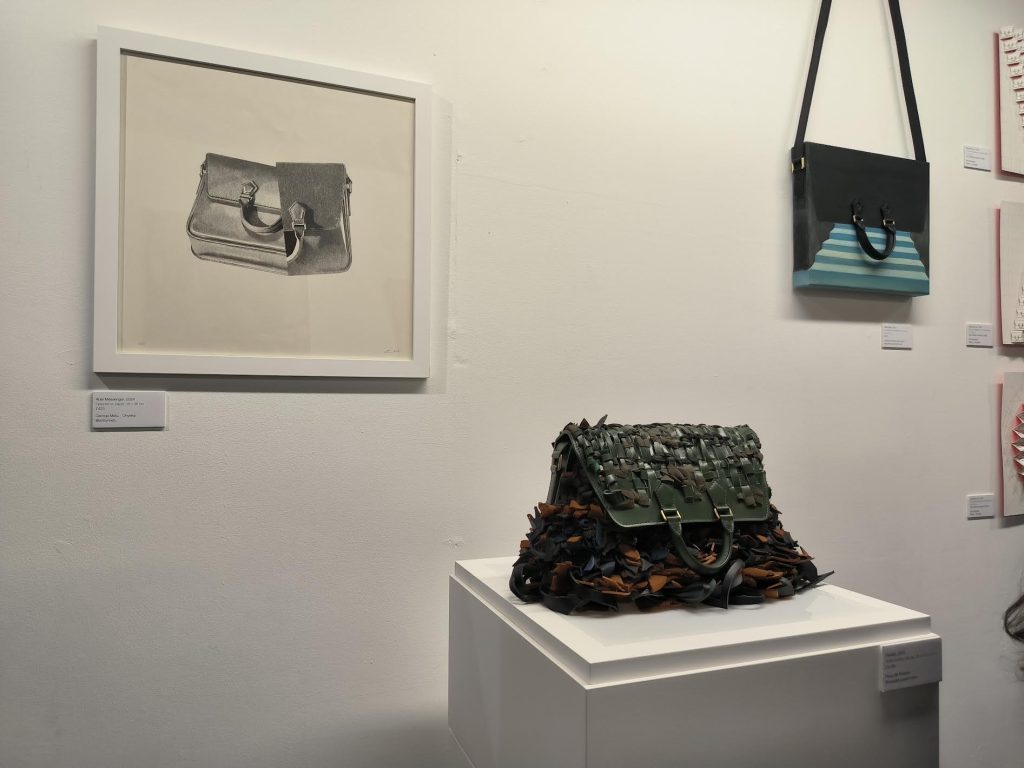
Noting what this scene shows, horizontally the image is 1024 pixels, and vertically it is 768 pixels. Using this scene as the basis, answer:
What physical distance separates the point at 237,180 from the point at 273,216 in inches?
3.1

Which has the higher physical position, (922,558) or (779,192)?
(779,192)

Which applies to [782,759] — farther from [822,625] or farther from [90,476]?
[90,476]

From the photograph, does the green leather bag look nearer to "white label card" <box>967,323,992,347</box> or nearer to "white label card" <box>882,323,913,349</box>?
"white label card" <box>882,323,913,349</box>

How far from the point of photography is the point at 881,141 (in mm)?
1648

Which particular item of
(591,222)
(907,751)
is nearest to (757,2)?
(591,222)

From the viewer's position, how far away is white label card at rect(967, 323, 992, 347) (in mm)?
1743

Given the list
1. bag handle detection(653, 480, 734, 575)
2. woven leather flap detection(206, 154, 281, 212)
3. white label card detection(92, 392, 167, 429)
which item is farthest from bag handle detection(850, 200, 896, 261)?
white label card detection(92, 392, 167, 429)

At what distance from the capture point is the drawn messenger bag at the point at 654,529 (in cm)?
92

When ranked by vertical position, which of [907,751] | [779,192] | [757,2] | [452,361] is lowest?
[907,751]

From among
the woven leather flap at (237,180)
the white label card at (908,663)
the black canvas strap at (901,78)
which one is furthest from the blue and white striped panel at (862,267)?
the woven leather flap at (237,180)

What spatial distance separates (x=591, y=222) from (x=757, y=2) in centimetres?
66

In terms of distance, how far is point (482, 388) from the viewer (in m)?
1.30

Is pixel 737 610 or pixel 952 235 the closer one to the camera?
pixel 737 610

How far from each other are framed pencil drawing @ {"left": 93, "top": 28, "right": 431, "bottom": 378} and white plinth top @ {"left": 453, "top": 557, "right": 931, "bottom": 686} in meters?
0.53
